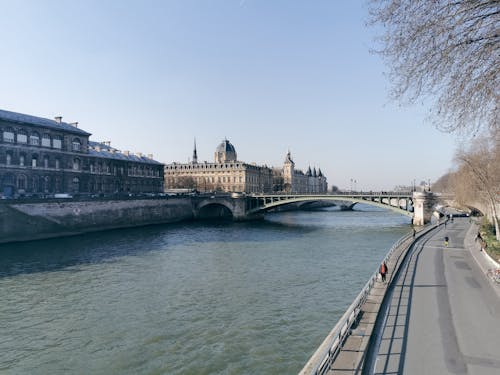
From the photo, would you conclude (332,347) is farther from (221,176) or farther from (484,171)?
(221,176)

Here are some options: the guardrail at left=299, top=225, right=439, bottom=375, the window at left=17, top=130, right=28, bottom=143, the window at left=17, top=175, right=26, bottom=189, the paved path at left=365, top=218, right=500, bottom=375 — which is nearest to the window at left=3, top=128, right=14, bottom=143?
the window at left=17, top=130, right=28, bottom=143

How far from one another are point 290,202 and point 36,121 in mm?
46004

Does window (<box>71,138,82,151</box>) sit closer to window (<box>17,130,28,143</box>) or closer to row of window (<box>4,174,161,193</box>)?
row of window (<box>4,174,161,193</box>)

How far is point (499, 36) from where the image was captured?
766 centimetres

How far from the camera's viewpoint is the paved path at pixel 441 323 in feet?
31.7

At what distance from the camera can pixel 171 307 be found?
1862cm

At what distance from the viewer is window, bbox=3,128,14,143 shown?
4931cm

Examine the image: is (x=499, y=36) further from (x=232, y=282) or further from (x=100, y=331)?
(x=232, y=282)

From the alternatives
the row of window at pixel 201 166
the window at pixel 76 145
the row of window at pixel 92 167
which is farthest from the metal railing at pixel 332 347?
the row of window at pixel 201 166

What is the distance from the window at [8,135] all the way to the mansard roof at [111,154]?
50.4ft

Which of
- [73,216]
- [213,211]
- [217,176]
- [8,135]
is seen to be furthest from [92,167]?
[217,176]

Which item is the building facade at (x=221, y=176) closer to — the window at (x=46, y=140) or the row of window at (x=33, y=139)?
the row of window at (x=33, y=139)

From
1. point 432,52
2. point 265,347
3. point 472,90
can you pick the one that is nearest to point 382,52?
point 432,52

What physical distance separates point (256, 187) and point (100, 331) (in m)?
117
